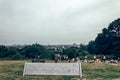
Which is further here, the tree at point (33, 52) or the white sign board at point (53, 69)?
the tree at point (33, 52)

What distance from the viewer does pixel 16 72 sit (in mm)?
25188


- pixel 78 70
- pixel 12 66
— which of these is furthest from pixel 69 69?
pixel 12 66

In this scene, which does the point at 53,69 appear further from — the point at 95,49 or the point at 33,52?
the point at 95,49

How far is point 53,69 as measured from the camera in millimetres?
23141

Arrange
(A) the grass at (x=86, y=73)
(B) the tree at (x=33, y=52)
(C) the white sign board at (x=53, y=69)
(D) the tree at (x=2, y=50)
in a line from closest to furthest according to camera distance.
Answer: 1. (C) the white sign board at (x=53, y=69)
2. (A) the grass at (x=86, y=73)
3. (D) the tree at (x=2, y=50)
4. (B) the tree at (x=33, y=52)

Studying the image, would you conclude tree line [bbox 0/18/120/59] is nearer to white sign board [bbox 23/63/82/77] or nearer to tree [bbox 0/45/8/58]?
tree [bbox 0/45/8/58]

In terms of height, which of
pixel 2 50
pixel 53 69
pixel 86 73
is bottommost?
pixel 86 73

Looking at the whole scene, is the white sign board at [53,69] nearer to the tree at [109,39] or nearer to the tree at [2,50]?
the tree at [109,39]

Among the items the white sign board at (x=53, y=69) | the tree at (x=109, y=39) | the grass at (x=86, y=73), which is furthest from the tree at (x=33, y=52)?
the white sign board at (x=53, y=69)

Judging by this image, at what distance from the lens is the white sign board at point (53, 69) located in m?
22.9

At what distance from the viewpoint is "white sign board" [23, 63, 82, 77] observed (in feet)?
75.2

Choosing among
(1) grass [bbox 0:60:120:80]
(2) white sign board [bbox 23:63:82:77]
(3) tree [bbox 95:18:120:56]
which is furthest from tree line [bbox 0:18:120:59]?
(2) white sign board [bbox 23:63:82:77]

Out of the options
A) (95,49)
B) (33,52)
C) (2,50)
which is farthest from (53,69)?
(95,49)

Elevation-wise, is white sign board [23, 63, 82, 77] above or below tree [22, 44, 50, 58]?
below
